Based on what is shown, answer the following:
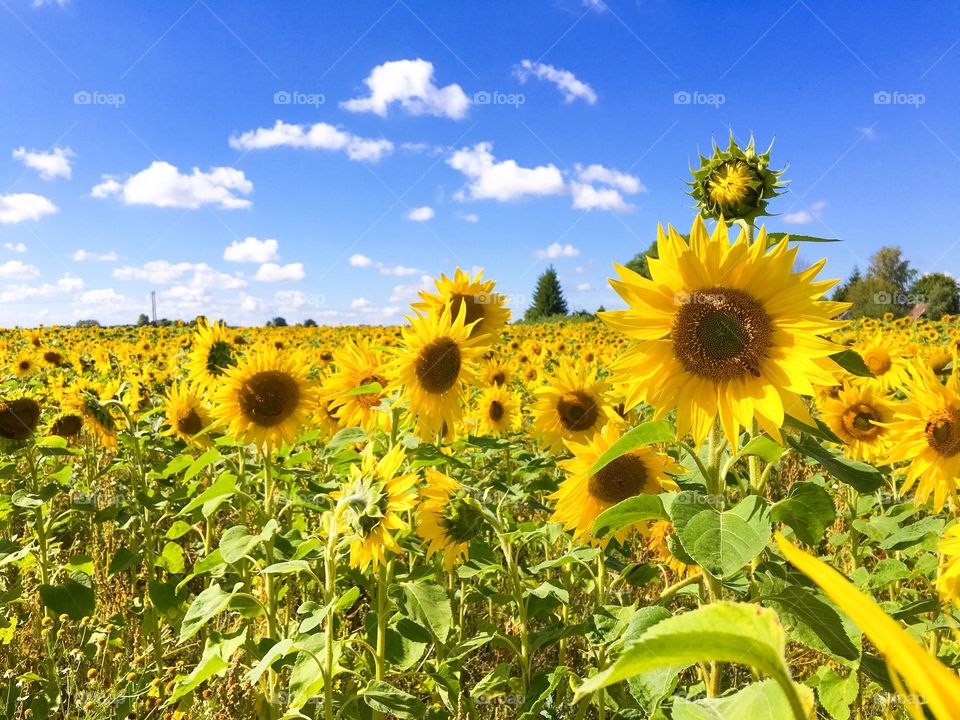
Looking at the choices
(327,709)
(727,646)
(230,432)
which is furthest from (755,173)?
(230,432)

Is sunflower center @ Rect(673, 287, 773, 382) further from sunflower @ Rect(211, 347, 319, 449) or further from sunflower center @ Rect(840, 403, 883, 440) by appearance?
sunflower center @ Rect(840, 403, 883, 440)

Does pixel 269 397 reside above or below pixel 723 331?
above

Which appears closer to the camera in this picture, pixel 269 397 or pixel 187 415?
pixel 269 397

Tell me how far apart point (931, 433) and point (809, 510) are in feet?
4.54

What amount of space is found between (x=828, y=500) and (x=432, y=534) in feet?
5.06

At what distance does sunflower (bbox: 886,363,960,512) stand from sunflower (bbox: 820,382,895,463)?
1.20 metres

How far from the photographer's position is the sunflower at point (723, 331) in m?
1.57

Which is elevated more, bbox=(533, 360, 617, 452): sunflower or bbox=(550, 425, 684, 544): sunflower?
bbox=(533, 360, 617, 452): sunflower

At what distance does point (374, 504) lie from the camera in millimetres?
1877

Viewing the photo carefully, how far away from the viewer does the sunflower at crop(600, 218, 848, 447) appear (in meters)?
1.57

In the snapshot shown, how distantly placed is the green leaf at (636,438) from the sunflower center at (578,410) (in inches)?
86.3

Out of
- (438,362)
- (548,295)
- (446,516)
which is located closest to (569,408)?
(438,362)

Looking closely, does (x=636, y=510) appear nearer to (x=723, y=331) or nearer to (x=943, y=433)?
(x=723, y=331)

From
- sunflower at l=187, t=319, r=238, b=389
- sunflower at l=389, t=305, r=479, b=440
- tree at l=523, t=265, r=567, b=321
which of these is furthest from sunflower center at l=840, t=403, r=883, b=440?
tree at l=523, t=265, r=567, b=321
